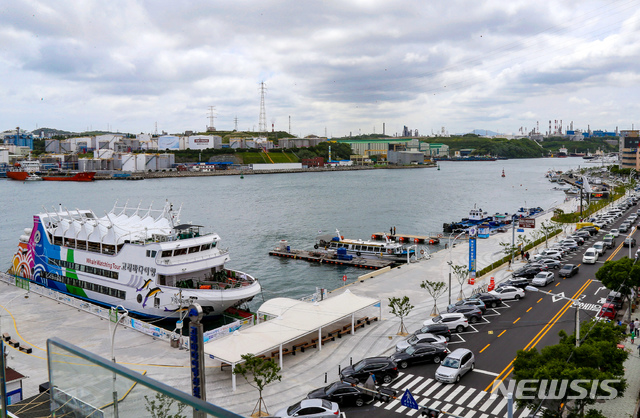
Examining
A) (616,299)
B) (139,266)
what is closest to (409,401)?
(616,299)

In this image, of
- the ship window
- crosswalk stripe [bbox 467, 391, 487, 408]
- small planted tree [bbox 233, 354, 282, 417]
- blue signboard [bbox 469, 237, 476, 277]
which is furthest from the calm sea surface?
crosswalk stripe [bbox 467, 391, 487, 408]

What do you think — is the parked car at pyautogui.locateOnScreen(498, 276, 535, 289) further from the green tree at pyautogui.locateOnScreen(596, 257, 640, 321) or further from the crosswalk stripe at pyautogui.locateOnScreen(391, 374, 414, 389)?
the crosswalk stripe at pyautogui.locateOnScreen(391, 374, 414, 389)

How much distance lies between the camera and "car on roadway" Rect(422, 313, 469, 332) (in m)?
22.8

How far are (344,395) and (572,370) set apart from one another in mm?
7148

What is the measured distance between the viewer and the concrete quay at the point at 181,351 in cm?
1729

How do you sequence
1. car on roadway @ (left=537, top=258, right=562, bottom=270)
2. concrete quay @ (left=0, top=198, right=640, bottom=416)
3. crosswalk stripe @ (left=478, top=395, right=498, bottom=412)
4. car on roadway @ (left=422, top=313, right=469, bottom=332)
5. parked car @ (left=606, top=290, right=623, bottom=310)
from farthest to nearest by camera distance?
1. car on roadway @ (left=537, top=258, right=562, bottom=270)
2. parked car @ (left=606, top=290, right=623, bottom=310)
3. car on roadway @ (left=422, top=313, right=469, bottom=332)
4. concrete quay @ (left=0, top=198, right=640, bottom=416)
5. crosswalk stripe @ (left=478, top=395, right=498, bottom=412)

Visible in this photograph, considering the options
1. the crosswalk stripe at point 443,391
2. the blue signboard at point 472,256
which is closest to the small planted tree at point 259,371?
the crosswalk stripe at point 443,391

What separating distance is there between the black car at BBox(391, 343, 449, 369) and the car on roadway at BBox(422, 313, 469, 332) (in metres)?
3.52

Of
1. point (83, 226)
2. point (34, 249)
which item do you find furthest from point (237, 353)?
point (34, 249)

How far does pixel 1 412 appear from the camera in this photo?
4957 millimetres

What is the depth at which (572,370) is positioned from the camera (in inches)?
503

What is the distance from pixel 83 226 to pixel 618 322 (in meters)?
31.4

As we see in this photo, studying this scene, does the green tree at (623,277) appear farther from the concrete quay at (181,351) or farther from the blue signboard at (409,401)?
the blue signboard at (409,401)

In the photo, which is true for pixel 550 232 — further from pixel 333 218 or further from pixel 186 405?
pixel 186 405
